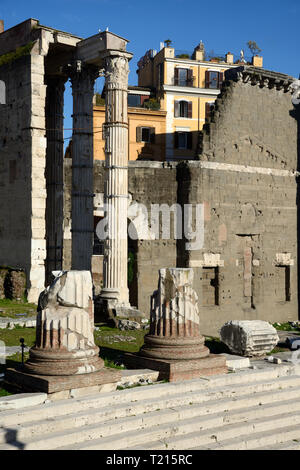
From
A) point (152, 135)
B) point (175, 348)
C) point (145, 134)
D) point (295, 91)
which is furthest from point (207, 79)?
point (175, 348)

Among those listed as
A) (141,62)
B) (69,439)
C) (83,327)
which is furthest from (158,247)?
(141,62)

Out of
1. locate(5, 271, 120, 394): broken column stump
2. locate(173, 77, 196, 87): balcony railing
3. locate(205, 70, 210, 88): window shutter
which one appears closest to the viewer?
locate(5, 271, 120, 394): broken column stump

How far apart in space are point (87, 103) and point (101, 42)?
1.87 meters

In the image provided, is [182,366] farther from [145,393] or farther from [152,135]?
[152,135]

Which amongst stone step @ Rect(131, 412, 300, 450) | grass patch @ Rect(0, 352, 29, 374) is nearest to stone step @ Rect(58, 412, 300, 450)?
stone step @ Rect(131, 412, 300, 450)

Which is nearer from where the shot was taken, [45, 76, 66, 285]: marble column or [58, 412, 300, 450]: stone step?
[58, 412, 300, 450]: stone step

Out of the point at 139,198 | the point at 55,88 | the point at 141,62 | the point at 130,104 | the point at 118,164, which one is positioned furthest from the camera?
the point at 141,62

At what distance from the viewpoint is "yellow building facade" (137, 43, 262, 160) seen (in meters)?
30.7

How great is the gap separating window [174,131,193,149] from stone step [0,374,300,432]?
2183 centimetres

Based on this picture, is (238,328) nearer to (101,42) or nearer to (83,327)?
(83,327)

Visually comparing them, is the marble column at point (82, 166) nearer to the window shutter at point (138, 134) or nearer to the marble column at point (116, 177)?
the marble column at point (116, 177)

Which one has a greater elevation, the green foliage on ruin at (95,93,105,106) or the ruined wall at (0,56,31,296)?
the green foliage on ruin at (95,93,105,106)

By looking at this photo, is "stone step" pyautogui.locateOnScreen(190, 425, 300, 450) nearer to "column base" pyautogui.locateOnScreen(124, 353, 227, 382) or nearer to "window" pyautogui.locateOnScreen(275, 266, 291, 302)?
"column base" pyautogui.locateOnScreen(124, 353, 227, 382)

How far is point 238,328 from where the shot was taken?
11234 mm
